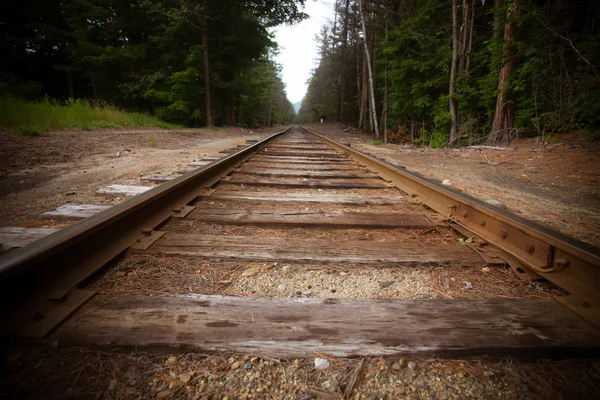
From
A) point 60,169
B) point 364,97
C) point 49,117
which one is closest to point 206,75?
point 49,117

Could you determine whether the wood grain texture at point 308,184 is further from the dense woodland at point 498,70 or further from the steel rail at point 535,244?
the dense woodland at point 498,70

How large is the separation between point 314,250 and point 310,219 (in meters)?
0.47

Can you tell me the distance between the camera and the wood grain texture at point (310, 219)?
6.21 feet

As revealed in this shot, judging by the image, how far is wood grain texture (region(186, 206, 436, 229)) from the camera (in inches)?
74.5

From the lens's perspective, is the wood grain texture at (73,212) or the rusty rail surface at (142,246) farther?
the wood grain texture at (73,212)

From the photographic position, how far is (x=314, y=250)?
4.92 feet

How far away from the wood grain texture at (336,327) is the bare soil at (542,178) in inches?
59.2

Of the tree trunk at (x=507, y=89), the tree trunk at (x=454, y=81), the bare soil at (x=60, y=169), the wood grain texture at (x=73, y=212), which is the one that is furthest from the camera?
the tree trunk at (x=454, y=81)

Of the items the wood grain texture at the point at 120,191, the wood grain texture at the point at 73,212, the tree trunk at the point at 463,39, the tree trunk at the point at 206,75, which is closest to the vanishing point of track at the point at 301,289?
the wood grain texture at the point at 73,212

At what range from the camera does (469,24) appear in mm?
9547

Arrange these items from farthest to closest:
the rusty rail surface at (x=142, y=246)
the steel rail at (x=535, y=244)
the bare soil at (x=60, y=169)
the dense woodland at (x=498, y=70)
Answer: the dense woodland at (x=498, y=70) → the bare soil at (x=60, y=169) → the steel rail at (x=535, y=244) → the rusty rail surface at (x=142, y=246)

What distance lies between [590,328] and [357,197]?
176 cm

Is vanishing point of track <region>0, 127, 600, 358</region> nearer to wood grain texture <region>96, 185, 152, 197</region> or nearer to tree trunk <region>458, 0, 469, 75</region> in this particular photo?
wood grain texture <region>96, 185, 152, 197</region>

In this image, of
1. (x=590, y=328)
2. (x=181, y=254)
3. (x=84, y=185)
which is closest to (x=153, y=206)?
(x=181, y=254)
